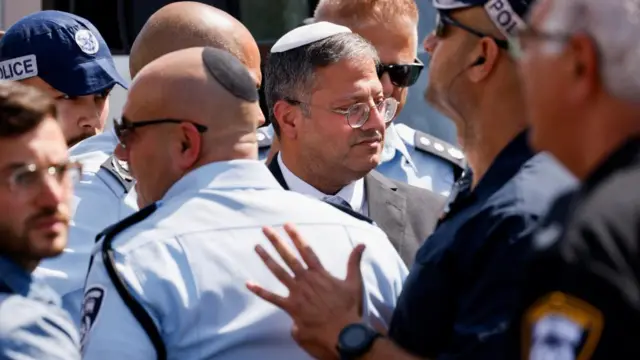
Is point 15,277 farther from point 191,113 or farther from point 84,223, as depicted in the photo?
point 84,223

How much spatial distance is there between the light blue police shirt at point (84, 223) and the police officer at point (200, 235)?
718 mm

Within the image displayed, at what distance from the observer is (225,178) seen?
2791 millimetres

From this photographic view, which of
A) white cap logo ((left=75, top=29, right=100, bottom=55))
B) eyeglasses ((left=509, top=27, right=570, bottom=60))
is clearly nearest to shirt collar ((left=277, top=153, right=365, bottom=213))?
white cap logo ((left=75, top=29, right=100, bottom=55))

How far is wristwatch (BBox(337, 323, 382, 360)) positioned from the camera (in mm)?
2510

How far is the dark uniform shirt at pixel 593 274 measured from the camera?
1558 mm

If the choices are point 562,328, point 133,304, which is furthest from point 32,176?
point 562,328

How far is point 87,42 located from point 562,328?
316 cm

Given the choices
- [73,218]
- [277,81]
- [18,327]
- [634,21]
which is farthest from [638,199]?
[277,81]

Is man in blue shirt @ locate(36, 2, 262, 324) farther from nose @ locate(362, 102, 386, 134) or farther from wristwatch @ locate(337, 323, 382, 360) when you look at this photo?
wristwatch @ locate(337, 323, 382, 360)

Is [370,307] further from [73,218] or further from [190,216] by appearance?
[73,218]

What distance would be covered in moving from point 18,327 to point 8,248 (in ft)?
0.84

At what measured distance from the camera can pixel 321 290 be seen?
258 cm

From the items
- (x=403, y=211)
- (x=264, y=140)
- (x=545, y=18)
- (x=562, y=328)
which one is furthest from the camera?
(x=264, y=140)

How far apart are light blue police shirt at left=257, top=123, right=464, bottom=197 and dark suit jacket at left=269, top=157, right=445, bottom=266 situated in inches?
15.7
